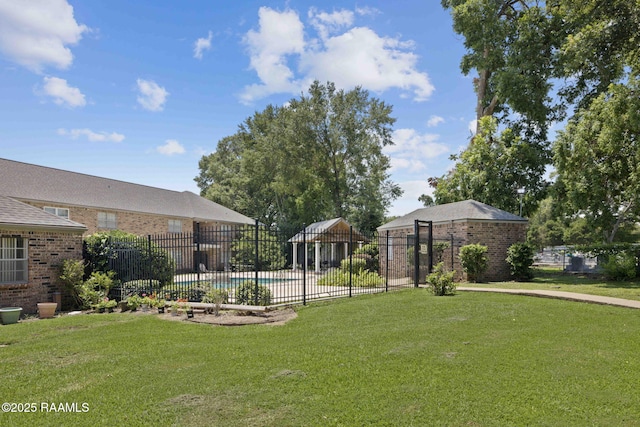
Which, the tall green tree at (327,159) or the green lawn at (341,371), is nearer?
the green lawn at (341,371)

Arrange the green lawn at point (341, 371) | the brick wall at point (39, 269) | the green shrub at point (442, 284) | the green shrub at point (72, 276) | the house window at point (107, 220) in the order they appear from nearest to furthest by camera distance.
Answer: the green lawn at point (341, 371) → the brick wall at point (39, 269) → the green shrub at point (72, 276) → the green shrub at point (442, 284) → the house window at point (107, 220)

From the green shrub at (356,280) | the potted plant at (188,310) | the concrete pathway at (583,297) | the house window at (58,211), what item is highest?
the house window at (58,211)

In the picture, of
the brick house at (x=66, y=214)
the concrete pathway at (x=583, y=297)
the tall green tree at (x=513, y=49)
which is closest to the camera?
the concrete pathway at (x=583, y=297)

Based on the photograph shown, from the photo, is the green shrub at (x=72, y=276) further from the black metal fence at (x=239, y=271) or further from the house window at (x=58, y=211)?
the house window at (x=58, y=211)

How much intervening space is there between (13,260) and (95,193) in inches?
614

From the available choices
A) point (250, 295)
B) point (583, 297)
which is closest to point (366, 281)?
point (250, 295)

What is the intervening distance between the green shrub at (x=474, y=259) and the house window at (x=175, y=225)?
21506mm

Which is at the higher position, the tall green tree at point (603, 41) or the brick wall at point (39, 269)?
the tall green tree at point (603, 41)

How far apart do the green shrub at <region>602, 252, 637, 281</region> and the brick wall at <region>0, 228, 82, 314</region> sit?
20.2 meters

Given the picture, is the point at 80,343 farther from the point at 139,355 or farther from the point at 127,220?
the point at 127,220

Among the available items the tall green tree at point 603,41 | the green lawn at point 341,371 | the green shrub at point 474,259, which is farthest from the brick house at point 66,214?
the tall green tree at point 603,41

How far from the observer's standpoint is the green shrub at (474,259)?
54.3 ft

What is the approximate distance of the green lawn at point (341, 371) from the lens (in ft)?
13.3

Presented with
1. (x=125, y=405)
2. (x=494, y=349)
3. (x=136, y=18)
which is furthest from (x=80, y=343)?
(x=136, y=18)
